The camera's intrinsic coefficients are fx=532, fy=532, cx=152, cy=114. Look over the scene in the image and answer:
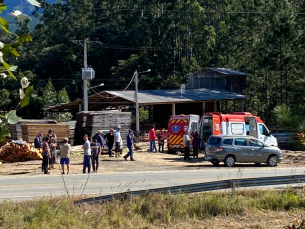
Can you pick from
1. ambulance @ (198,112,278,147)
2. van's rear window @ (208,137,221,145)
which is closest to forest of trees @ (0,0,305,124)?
ambulance @ (198,112,278,147)

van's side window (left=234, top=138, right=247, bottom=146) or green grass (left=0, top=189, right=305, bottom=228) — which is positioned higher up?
van's side window (left=234, top=138, right=247, bottom=146)

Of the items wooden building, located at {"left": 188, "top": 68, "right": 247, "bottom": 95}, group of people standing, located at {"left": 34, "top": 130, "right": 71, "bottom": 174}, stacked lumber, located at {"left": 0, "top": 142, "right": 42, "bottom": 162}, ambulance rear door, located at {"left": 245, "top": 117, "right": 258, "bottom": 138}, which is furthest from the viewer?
wooden building, located at {"left": 188, "top": 68, "right": 247, "bottom": 95}

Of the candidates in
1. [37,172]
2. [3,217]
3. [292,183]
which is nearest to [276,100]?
[37,172]

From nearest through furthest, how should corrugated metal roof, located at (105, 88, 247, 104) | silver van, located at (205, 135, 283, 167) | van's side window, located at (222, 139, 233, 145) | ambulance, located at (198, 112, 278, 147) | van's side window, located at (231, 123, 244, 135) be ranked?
1. silver van, located at (205, 135, 283, 167)
2. van's side window, located at (222, 139, 233, 145)
3. ambulance, located at (198, 112, 278, 147)
4. van's side window, located at (231, 123, 244, 135)
5. corrugated metal roof, located at (105, 88, 247, 104)

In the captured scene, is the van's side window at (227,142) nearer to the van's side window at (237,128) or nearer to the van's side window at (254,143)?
the van's side window at (254,143)

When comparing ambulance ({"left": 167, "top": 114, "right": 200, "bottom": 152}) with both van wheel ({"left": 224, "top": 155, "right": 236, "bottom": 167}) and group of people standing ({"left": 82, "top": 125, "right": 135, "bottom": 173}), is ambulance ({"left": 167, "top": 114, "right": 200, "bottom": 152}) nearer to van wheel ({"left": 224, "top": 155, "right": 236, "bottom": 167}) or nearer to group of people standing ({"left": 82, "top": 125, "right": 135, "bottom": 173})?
group of people standing ({"left": 82, "top": 125, "right": 135, "bottom": 173})

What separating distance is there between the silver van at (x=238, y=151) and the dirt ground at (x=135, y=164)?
0.50 meters

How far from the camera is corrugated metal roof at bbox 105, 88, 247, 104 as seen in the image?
44.8 metres

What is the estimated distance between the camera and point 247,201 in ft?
44.7

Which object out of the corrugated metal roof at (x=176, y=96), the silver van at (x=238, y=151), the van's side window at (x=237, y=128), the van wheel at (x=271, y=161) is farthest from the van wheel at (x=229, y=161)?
the corrugated metal roof at (x=176, y=96)

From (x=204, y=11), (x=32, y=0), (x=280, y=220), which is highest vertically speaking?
(x=204, y=11)

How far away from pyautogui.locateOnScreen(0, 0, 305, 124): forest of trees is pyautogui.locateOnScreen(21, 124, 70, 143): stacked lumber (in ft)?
86.5

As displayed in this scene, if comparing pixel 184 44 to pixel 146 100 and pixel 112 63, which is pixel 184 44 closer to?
pixel 112 63

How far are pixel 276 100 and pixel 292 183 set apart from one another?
4692 cm
